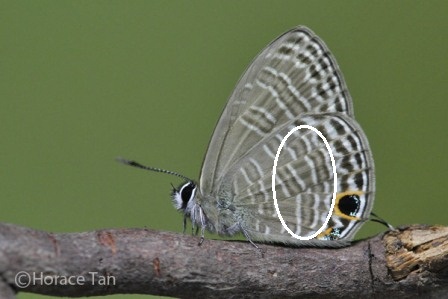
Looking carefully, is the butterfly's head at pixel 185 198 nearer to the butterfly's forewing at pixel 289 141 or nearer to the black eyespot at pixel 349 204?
the butterfly's forewing at pixel 289 141

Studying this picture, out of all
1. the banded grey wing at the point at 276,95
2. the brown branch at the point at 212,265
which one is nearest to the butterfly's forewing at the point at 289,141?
the banded grey wing at the point at 276,95

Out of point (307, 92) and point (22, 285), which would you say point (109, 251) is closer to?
point (22, 285)

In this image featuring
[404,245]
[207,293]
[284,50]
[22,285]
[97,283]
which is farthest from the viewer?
[284,50]

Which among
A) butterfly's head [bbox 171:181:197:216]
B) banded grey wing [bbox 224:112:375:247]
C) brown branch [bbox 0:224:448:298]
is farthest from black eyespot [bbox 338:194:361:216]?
butterfly's head [bbox 171:181:197:216]

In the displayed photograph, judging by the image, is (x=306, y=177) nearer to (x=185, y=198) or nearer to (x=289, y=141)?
(x=289, y=141)

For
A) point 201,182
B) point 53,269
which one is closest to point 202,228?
point 201,182

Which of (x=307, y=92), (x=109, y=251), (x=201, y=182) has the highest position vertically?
(x=307, y=92)
